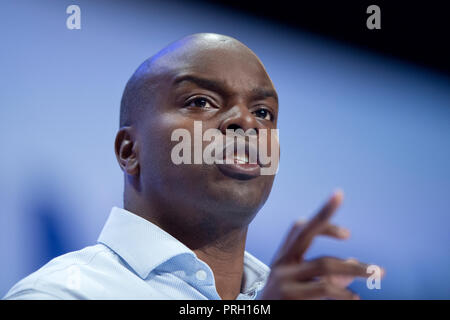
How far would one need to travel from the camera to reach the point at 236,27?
1764 millimetres

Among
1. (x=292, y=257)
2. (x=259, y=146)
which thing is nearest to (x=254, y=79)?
(x=259, y=146)

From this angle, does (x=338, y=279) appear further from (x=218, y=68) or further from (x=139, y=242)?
(x=218, y=68)

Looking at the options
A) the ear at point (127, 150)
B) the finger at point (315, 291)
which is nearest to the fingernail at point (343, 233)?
the finger at point (315, 291)

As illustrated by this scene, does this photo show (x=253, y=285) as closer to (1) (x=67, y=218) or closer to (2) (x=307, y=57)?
(1) (x=67, y=218)

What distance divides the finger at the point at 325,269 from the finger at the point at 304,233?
0.02 m

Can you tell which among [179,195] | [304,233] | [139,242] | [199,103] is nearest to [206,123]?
[199,103]

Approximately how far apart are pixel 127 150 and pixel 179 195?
0.81 feet

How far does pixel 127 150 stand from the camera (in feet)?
4.78

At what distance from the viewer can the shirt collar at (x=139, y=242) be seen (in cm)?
125

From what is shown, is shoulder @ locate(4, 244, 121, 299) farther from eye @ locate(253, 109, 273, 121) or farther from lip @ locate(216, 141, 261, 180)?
eye @ locate(253, 109, 273, 121)

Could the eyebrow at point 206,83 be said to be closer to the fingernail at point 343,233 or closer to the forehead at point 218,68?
the forehead at point 218,68
